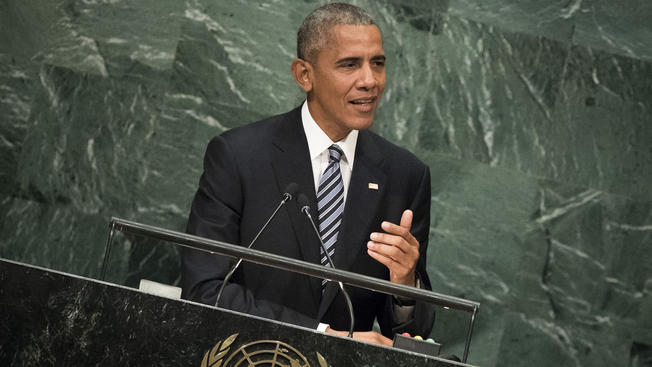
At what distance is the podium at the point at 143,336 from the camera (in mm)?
2125

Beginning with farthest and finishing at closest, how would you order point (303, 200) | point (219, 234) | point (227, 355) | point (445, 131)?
point (445, 131) → point (219, 234) → point (303, 200) → point (227, 355)

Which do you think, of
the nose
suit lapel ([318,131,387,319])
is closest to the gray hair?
the nose

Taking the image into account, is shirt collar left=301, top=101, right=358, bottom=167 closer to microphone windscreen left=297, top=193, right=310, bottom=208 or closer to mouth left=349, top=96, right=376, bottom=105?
mouth left=349, top=96, right=376, bottom=105

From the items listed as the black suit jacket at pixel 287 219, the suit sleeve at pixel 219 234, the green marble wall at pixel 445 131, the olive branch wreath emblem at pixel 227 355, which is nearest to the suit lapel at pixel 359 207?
the black suit jacket at pixel 287 219

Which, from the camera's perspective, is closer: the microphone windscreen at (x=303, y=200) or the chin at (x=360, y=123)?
the microphone windscreen at (x=303, y=200)

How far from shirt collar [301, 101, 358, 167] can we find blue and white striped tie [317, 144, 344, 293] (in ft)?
0.18

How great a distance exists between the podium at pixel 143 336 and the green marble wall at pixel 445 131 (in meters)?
2.44

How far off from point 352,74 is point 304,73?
25 cm

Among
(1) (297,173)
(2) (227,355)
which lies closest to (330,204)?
(1) (297,173)

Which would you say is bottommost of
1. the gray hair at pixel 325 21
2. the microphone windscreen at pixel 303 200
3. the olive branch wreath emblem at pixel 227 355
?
the olive branch wreath emblem at pixel 227 355

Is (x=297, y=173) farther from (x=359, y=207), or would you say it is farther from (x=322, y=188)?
(x=359, y=207)

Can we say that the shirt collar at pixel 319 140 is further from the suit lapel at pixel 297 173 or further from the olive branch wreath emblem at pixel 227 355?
the olive branch wreath emblem at pixel 227 355

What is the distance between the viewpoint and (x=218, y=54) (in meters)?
4.59

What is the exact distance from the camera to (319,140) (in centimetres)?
339
